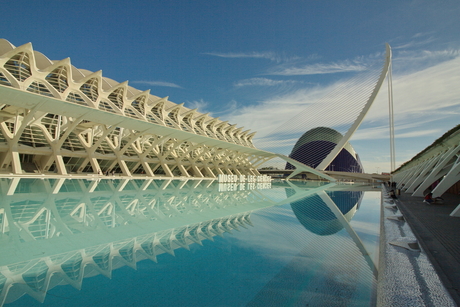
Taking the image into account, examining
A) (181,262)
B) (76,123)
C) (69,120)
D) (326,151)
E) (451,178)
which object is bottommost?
(181,262)

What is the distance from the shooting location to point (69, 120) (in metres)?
21.0

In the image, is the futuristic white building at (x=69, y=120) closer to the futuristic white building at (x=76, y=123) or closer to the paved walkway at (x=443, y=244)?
the futuristic white building at (x=76, y=123)

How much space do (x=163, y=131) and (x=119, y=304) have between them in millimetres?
17658

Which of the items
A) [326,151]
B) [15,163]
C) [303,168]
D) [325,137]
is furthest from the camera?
[325,137]

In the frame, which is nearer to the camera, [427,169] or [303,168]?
[427,169]

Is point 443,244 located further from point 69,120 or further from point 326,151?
point 326,151

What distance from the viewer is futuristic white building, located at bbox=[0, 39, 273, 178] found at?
14.0m

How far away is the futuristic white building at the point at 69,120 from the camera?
14.0 metres

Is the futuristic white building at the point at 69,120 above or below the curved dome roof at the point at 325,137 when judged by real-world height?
below

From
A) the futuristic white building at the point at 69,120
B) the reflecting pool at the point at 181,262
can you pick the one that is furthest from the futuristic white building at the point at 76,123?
the reflecting pool at the point at 181,262

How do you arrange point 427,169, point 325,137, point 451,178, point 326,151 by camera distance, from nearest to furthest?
1. point 451,178
2. point 427,169
3. point 326,151
4. point 325,137

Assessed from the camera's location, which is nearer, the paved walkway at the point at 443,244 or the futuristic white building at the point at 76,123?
the paved walkway at the point at 443,244

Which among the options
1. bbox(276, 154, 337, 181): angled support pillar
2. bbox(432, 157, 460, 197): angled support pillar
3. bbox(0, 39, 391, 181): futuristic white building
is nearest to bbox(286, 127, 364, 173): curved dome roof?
bbox(276, 154, 337, 181): angled support pillar

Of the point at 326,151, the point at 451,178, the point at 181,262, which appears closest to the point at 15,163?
the point at 181,262
